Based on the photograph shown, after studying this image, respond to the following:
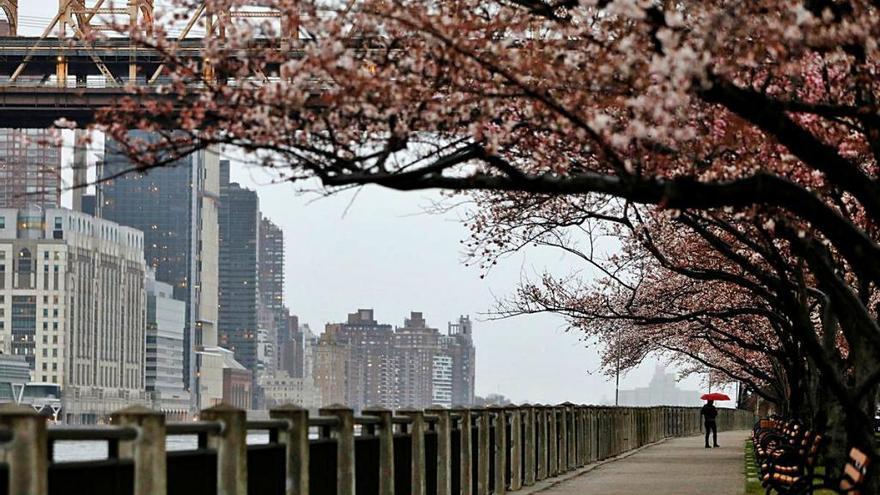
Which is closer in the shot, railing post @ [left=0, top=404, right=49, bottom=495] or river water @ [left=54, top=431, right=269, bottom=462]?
railing post @ [left=0, top=404, right=49, bottom=495]

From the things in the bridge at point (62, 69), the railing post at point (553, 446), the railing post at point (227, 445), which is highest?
the bridge at point (62, 69)

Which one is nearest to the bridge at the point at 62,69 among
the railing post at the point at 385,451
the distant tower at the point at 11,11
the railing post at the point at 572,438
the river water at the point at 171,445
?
the distant tower at the point at 11,11

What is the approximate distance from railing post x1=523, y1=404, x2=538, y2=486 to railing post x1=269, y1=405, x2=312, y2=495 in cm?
1208

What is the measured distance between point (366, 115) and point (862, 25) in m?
3.32

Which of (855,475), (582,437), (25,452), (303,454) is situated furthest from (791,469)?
(582,437)

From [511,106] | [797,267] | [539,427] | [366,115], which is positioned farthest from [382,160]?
[539,427]

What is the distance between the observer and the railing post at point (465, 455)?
68.7ft

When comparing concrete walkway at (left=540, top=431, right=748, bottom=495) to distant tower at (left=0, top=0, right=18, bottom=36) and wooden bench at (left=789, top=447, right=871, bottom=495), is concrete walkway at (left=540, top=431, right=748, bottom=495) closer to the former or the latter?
wooden bench at (left=789, top=447, right=871, bottom=495)

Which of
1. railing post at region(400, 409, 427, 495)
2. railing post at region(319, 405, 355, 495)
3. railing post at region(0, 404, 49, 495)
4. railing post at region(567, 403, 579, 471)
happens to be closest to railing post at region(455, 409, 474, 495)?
railing post at region(400, 409, 427, 495)

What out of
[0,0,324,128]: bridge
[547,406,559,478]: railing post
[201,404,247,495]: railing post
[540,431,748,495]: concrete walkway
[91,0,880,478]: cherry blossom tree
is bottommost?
[540,431,748,495]: concrete walkway

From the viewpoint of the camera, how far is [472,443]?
72.3 feet

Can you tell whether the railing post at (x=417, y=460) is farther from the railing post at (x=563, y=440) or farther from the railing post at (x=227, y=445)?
the railing post at (x=563, y=440)

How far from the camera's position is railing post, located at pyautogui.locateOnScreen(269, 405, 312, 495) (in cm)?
1394

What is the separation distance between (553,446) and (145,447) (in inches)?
758
